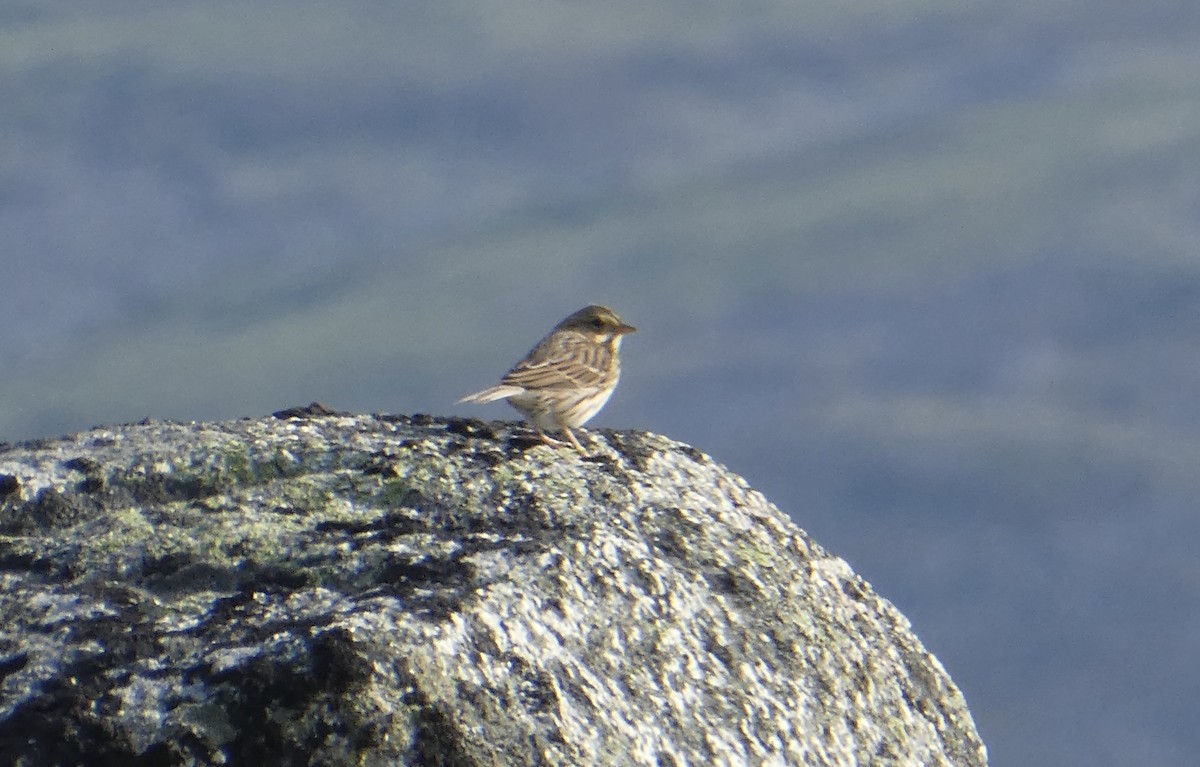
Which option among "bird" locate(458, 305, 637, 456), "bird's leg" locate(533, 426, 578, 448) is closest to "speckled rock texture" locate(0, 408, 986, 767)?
"bird's leg" locate(533, 426, 578, 448)

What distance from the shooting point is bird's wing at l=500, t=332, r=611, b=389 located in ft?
27.0

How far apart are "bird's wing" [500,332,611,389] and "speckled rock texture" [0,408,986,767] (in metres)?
2.12

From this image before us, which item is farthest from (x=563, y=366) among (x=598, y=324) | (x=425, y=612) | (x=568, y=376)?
(x=425, y=612)

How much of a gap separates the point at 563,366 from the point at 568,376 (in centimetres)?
31

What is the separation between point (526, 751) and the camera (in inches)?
147

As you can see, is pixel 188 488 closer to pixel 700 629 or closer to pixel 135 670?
pixel 135 670

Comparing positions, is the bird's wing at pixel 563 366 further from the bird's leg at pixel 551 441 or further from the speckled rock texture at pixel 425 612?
the speckled rock texture at pixel 425 612

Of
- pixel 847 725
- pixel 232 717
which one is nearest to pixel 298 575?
pixel 232 717

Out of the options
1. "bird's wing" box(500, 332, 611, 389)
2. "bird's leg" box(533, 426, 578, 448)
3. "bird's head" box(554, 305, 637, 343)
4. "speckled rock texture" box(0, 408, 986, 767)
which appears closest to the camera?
"speckled rock texture" box(0, 408, 986, 767)

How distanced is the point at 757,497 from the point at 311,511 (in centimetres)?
186

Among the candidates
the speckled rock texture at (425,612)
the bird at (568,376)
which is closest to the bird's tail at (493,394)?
the bird at (568,376)

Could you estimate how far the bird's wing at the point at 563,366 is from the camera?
27.0ft

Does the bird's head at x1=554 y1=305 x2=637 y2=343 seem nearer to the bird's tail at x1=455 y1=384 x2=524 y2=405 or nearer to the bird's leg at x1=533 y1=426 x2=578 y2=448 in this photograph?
the bird's tail at x1=455 y1=384 x2=524 y2=405

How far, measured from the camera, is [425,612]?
13.1ft
